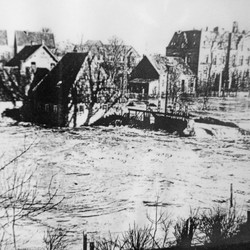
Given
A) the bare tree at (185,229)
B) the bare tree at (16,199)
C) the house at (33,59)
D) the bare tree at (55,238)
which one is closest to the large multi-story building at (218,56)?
the house at (33,59)

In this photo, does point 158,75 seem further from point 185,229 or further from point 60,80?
point 185,229

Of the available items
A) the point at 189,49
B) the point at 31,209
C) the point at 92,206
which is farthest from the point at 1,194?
the point at 189,49

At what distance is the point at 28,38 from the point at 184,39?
3.11ft

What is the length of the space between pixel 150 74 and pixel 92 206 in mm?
887

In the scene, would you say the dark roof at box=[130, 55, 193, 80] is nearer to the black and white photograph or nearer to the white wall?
the black and white photograph

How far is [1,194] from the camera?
2.00 m

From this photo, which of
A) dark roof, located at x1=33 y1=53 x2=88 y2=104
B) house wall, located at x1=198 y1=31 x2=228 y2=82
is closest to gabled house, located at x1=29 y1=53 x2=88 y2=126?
dark roof, located at x1=33 y1=53 x2=88 y2=104

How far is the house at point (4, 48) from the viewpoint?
186 centimetres

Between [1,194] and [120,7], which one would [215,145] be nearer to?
[120,7]

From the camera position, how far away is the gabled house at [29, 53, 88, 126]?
6.54 feet

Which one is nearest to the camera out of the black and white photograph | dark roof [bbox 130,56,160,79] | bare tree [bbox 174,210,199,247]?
the black and white photograph

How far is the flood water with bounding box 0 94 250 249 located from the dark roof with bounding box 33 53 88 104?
0.65 ft

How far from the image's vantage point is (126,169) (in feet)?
7.24

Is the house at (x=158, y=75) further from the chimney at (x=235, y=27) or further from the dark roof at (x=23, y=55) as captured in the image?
the dark roof at (x=23, y=55)
